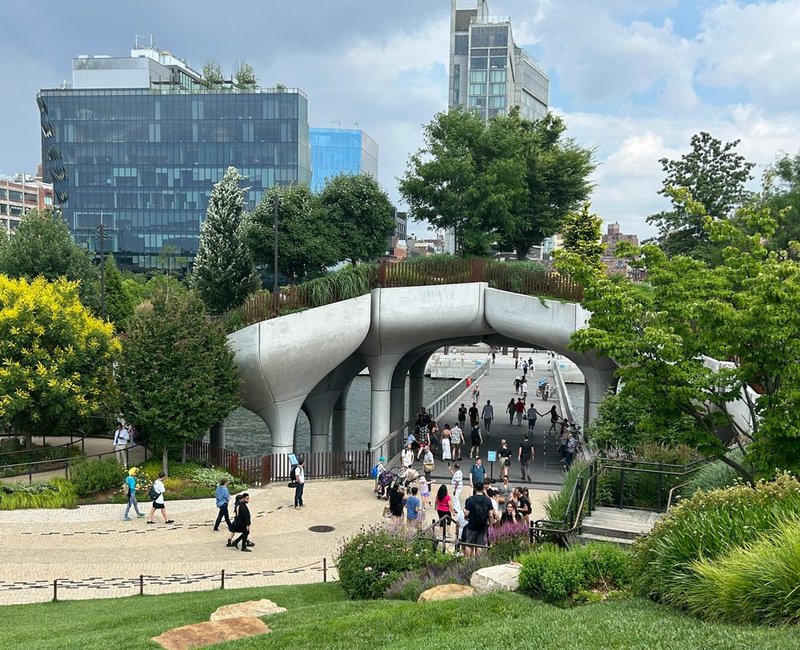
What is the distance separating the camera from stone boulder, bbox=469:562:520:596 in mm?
10117

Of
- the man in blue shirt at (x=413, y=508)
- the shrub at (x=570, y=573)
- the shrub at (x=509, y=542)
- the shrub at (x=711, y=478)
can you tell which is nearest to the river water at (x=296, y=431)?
the man in blue shirt at (x=413, y=508)

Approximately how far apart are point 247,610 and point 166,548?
6.85 meters

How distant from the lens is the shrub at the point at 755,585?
702cm

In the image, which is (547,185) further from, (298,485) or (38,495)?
(38,495)

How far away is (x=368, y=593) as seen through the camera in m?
11.8

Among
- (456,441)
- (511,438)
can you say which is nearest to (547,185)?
(511,438)

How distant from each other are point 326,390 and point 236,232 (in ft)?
38.1

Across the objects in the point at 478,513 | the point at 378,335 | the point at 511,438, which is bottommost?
the point at 511,438

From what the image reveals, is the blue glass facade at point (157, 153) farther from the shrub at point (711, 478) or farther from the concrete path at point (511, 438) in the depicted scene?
the shrub at point (711, 478)

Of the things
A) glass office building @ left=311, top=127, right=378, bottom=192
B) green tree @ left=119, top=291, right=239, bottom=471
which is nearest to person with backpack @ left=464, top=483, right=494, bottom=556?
green tree @ left=119, top=291, right=239, bottom=471

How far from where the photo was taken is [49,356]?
73.2 feet

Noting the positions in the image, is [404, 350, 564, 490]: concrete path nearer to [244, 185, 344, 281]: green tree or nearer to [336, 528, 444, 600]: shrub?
[336, 528, 444, 600]: shrub

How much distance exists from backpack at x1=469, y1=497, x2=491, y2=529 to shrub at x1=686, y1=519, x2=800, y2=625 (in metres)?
6.06

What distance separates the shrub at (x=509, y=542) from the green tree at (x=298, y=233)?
868 inches
